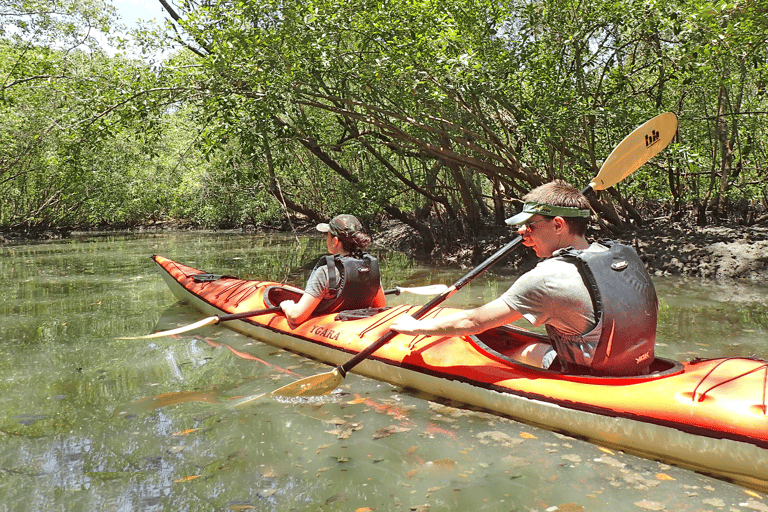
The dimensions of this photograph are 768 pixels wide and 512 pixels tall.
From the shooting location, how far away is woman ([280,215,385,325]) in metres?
4.36

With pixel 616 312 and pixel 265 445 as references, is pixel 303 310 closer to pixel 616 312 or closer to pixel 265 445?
pixel 265 445

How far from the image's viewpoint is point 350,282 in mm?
4484

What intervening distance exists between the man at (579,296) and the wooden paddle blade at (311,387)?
1.16 metres

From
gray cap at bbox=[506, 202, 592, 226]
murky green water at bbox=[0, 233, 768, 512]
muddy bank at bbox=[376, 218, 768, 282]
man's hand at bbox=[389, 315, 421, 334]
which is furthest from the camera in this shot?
muddy bank at bbox=[376, 218, 768, 282]

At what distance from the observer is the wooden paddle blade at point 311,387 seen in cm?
358

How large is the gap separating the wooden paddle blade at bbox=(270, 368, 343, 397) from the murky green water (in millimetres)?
78

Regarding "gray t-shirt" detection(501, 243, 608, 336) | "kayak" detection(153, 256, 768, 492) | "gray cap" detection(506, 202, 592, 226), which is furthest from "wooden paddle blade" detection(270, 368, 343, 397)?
"gray cap" detection(506, 202, 592, 226)

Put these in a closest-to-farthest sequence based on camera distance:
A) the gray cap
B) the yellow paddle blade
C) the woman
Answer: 1. the gray cap
2. the yellow paddle blade
3. the woman

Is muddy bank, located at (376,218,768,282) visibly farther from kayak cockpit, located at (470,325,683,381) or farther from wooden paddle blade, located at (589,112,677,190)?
kayak cockpit, located at (470,325,683,381)

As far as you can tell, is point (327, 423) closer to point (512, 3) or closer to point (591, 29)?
point (591, 29)

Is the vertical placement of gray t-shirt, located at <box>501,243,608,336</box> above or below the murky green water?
above

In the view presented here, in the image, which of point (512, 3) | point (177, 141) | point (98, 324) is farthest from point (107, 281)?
point (177, 141)

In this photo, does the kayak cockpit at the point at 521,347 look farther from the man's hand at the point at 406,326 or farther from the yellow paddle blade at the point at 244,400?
the yellow paddle blade at the point at 244,400

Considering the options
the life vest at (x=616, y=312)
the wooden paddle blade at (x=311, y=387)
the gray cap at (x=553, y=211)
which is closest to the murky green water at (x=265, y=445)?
the wooden paddle blade at (x=311, y=387)
